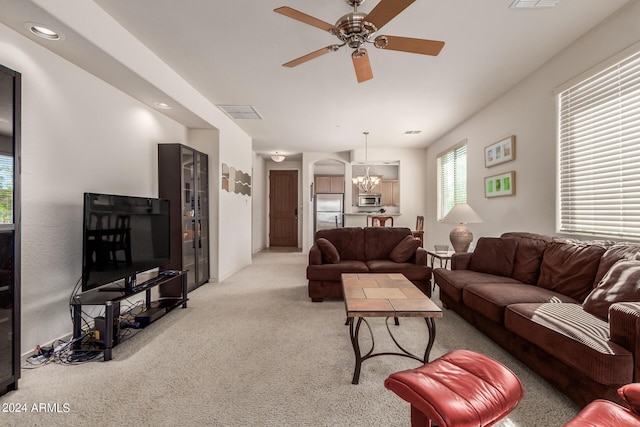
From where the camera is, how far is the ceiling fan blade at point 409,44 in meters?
2.00

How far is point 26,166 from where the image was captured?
2.22 m

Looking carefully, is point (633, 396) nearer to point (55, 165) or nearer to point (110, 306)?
point (110, 306)

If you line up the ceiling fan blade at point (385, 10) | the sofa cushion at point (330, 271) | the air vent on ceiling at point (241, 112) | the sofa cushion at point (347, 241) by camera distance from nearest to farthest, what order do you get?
the ceiling fan blade at point (385, 10) → the sofa cushion at point (330, 271) → the sofa cushion at point (347, 241) → the air vent on ceiling at point (241, 112)

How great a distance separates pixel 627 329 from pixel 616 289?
0.52 meters

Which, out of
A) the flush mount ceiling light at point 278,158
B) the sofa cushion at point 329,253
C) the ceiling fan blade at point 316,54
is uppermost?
the flush mount ceiling light at point 278,158

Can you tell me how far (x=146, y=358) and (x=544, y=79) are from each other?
466 centimetres

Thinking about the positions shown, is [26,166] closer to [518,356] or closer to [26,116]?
[26,116]

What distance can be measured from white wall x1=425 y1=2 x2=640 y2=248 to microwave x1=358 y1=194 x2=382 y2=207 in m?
3.10

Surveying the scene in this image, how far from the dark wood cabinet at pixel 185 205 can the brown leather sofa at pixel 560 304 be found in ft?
10.6

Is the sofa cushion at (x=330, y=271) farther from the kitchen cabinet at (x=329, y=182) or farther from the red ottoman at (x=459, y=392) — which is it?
the kitchen cabinet at (x=329, y=182)

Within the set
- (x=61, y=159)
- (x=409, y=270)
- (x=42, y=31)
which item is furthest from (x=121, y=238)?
(x=409, y=270)

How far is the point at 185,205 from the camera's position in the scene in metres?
3.97

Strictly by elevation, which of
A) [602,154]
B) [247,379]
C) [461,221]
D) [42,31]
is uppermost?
[42,31]

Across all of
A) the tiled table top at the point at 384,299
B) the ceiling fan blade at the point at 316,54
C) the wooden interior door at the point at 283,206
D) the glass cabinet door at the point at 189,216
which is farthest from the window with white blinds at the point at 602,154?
the wooden interior door at the point at 283,206
